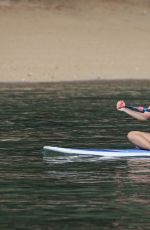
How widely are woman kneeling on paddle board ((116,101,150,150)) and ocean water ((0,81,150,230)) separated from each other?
1.97 ft

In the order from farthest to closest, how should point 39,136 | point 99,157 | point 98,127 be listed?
point 98,127, point 39,136, point 99,157

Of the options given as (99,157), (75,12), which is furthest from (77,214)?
(75,12)

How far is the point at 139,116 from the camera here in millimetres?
19406

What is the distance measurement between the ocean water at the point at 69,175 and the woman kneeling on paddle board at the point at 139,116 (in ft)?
1.97

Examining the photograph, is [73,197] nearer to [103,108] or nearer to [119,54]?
[103,108]

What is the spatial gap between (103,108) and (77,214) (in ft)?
56.8

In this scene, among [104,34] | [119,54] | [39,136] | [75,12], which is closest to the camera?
[39,136]

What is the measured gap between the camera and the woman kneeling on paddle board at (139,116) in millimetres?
19375

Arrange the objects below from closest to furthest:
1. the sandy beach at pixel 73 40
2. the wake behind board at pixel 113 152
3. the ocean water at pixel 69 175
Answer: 1. the ocean water at pixel 69 175
2. the wake behind board at pixel 113 152
3. the sandy beach at pixel 73 40

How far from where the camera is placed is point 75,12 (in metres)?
74.9

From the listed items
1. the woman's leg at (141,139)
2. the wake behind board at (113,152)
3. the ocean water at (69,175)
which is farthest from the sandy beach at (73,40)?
the wake behind board at (113,152)

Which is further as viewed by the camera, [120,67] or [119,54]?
[119,54]

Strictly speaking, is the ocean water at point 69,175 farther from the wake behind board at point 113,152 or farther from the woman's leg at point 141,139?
the woman's leg at point 141,139

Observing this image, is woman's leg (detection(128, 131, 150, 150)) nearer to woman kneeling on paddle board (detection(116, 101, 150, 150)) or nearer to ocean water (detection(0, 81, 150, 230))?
woman kneeling on paddle board (detection(116, 101, 150, 150))
